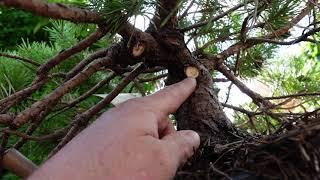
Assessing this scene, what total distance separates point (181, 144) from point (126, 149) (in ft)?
0.28

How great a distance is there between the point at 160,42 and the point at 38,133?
0.89ft

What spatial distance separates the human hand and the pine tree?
3cm

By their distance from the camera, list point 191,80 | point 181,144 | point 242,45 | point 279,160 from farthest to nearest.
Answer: point 242,45 < point 191,80 < point 181,144 < point 279,160

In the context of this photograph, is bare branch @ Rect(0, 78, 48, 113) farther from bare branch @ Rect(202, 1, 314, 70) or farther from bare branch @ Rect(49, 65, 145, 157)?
bare branch @ Rect(202, 1, 314, 70)

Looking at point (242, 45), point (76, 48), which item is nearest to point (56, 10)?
point (76, 48)

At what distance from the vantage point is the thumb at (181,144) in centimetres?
52

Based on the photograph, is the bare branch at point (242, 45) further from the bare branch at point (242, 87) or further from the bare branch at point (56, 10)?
the bare branch at point (56, 10)

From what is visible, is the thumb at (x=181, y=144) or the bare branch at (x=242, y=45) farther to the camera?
the bare branch at (x=242, y=45)

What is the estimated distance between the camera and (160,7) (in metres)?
0.56

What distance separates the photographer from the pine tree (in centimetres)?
45

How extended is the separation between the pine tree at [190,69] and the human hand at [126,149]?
3 cm

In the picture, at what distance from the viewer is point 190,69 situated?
2.16 feet

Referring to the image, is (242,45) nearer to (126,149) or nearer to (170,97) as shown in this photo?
(170,97)

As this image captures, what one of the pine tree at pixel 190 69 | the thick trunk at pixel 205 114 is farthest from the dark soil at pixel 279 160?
the thick trunk at pixel 205 114
